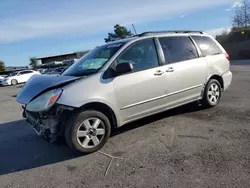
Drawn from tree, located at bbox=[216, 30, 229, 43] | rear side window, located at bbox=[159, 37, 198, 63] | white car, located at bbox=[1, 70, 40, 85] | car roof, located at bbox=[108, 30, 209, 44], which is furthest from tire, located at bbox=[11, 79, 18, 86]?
tree, located at bbox=[216, 30, 229, 43]

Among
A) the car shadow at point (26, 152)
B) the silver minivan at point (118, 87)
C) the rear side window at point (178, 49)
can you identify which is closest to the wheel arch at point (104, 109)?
the silver minivan at point (118, 87)

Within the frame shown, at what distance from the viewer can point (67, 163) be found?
400cm

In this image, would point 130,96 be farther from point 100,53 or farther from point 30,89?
point 30,89

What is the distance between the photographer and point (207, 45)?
6.16m

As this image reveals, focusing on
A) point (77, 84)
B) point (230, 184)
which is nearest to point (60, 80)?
point (77, 84)

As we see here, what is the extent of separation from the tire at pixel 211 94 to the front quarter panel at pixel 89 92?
2.50 m

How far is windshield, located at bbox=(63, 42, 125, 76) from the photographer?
4.67m

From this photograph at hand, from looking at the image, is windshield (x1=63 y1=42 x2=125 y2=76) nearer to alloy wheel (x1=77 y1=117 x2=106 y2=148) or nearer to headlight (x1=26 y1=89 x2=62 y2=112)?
headlight (x1=26 y1=89 x2=62 y2=112)

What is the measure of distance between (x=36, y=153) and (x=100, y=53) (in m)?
2.19

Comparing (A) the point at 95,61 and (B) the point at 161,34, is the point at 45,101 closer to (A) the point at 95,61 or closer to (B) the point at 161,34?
(A) the point at 95,61

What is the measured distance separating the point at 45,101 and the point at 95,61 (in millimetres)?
1334

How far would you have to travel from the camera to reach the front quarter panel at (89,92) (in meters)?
4.04

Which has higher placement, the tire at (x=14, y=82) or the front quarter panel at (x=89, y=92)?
the front quarter panel at (x=89, y=92)

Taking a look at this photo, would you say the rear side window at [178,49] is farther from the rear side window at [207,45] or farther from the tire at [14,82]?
A: the tire at [14,82]
